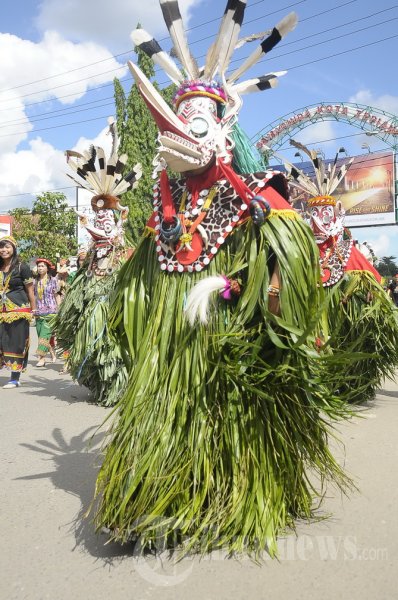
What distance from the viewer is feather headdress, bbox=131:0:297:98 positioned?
108 inches

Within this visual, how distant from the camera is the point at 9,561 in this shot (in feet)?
8.07

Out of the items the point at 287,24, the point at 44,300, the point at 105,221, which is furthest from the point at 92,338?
the point at 44,300

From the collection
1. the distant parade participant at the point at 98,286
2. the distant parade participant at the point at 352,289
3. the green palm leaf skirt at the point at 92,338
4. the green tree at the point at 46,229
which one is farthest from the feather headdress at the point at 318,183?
the green tree at the point at 46,229

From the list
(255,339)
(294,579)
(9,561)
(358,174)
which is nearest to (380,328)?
(255,339)

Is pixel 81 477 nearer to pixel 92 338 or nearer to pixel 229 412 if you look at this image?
pixel 229 412

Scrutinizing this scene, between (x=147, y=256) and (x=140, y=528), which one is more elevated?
(x=147, y=256)

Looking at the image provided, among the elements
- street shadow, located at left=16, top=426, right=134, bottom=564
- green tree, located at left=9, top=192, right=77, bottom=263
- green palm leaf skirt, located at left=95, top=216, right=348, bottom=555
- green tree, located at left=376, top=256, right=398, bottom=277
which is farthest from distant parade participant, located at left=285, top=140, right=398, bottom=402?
green tree, located at left=376, top=256, right=398, bottom=277

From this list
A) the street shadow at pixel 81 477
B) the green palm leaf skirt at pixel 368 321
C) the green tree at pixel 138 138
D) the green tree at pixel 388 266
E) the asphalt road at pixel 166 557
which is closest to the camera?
the asphalt road at pixel 166 557

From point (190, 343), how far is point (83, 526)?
3.52ft

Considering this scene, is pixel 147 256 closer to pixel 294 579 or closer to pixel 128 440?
pixel 128 440

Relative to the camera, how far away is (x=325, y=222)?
5.86 meters

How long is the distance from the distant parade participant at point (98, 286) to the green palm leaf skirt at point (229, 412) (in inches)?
121

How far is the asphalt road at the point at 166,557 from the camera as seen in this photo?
2205 millimetres

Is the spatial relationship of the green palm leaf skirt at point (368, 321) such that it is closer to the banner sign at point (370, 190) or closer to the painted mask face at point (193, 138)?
the painted mask face at point (193, 138)
